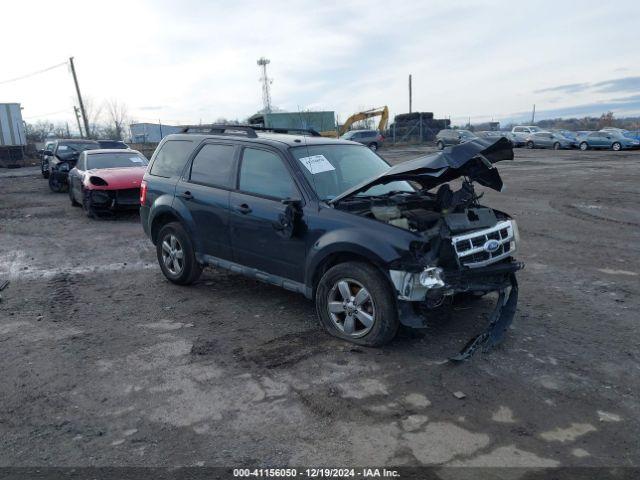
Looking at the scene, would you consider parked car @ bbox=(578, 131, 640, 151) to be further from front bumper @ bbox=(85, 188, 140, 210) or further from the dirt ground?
front bumper @ bbox=(85, 188, 140, 210)

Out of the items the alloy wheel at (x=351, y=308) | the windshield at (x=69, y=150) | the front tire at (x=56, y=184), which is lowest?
the alloy wheel at (x=351, y=308)

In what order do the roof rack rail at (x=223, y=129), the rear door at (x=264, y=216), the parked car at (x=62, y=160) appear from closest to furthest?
the rear door at (x=264, y=216) → the roof rack rail at (x=223, y=129) → the parked car at (x=62, y=160)

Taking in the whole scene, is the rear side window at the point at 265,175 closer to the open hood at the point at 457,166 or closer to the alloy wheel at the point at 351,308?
the open hood at the point at 457,166

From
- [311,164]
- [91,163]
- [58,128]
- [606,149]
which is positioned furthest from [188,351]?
[58,128]

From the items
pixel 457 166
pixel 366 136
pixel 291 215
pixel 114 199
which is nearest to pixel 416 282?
pixel 457 166

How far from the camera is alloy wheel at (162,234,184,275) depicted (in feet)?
19.9

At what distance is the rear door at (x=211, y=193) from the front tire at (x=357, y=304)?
1.51 meters

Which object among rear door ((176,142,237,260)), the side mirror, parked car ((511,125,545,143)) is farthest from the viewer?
parked car ((511,125,545,143))

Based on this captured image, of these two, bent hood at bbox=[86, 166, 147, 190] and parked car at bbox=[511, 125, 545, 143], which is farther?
parked car at bbox=[511, 125, 545, 143]

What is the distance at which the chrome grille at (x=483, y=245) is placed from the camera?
13.9 feet

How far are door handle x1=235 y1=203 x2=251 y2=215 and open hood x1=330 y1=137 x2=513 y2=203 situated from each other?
1016mm

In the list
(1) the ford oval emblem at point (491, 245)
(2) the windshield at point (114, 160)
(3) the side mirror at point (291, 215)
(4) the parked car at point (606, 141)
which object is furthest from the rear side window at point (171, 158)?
(4) the parked car at point (606, 141)

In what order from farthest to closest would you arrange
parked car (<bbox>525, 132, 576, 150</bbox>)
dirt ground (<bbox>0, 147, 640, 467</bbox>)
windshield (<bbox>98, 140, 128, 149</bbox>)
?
1. parked car (<bbox>525, 132, 576, 150</bbox>)
2. windshield (<bbox>98, 140, 128, 149</bbox>)
3. dirt ground (<bbox>0, 147, 640, 467</bbox>)

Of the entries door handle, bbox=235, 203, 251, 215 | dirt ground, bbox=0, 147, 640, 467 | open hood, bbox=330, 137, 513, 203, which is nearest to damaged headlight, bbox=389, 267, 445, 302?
dirt ground, bbox=0, 147, 640, 467
